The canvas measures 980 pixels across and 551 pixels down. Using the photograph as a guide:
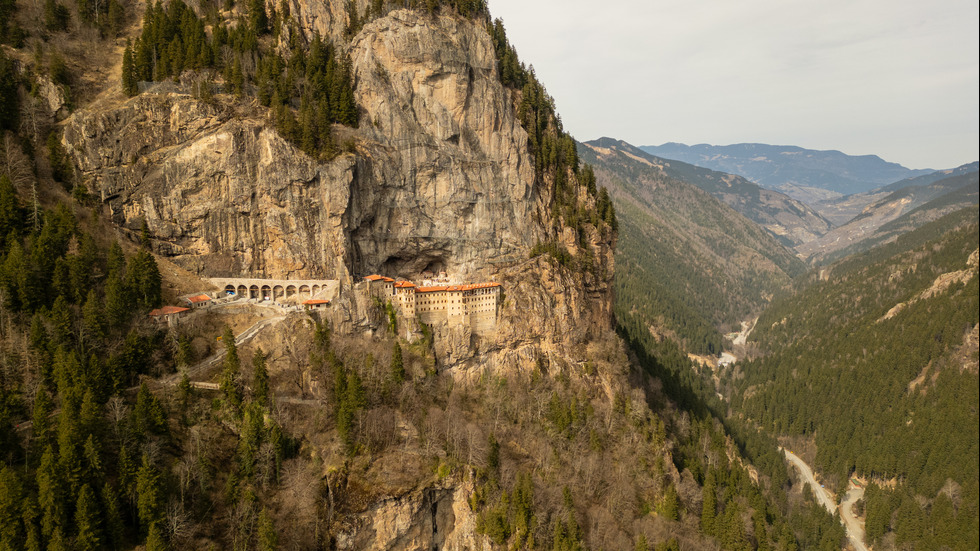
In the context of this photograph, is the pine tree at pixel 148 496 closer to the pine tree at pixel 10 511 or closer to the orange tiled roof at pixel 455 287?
the pine tree at pixel 10 511

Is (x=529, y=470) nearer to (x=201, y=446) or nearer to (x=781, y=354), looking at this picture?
(x=201, y=446)

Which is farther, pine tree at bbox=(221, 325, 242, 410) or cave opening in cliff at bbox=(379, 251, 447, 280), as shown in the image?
cave opening in cliff at bbox=(379, 251, 447, 280)

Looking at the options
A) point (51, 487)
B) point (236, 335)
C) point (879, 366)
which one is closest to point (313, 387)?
point (236, 335)

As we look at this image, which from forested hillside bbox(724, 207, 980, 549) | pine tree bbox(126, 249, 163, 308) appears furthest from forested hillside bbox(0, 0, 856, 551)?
forested hillside bbox(724, 207, 980, 549)

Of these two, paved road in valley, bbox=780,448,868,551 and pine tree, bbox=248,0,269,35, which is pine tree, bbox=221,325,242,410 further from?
paved road in valley, bbox=780,448,868,551

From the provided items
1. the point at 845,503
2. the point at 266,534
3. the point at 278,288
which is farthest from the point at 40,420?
the point at 845,503
